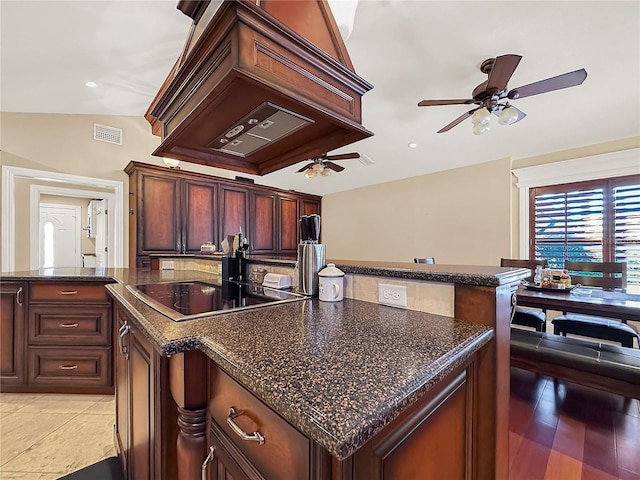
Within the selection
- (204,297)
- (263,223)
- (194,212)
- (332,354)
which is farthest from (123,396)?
(263,223)

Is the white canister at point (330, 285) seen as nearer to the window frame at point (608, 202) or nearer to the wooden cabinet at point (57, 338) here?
the wooden cabinet at point (57, 338)

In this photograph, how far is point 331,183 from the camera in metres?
5.88

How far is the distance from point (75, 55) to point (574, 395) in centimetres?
515

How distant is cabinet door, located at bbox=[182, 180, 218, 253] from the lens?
4141 mm

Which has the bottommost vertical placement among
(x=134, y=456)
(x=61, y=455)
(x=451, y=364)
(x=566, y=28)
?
(x=61, y=455)

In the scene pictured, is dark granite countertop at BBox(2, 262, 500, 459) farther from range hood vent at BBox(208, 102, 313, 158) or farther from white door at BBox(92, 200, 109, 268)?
Result: white door at BBox(92, 200, 109, 268)

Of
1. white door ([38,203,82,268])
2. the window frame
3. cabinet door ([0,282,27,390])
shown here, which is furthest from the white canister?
white door ([38,203,82,268])

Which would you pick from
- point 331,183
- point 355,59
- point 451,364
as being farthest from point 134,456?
point 331,183

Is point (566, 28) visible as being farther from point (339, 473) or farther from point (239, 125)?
point (339, 473)

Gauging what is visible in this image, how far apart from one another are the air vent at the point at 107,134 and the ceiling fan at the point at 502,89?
13.2 ft

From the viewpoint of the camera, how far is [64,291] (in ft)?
7.38

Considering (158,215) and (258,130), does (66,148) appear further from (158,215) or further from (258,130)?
(258,130)

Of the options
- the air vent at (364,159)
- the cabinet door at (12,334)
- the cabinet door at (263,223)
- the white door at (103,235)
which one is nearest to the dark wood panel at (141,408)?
the cabinet door at (12,334)

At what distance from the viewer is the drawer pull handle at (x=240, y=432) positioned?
602 mm
